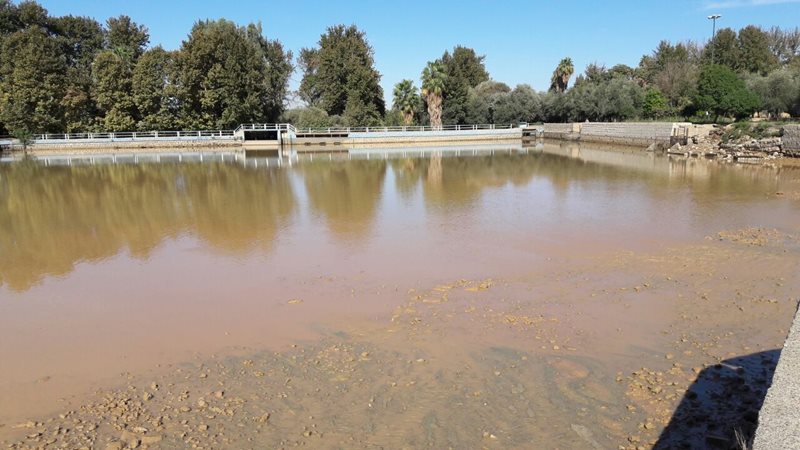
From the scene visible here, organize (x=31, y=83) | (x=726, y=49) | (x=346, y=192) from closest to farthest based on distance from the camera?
(x=346, y=192) < (x=31, y=83) < (x=726, y=49)

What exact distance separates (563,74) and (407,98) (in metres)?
19.9

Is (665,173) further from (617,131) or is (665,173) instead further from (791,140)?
(617,131)

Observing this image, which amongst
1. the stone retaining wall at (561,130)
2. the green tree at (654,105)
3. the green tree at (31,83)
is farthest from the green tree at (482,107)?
the green tree at (31,83)

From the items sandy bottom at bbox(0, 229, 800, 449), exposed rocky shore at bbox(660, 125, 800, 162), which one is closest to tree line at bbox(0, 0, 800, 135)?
exposed rocky shore at bbox(660, 125, 800, 162)

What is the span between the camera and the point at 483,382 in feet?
22.0

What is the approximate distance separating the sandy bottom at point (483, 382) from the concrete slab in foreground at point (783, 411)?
1.68 meters

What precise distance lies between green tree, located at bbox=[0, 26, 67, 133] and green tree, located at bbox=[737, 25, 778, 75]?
6937 centimetres

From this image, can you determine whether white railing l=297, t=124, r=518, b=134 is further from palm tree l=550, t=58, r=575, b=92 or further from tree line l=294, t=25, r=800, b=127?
palm tree l=550, t=58, r=575, b=92

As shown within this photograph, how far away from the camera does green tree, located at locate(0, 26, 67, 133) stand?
4881 centimetres

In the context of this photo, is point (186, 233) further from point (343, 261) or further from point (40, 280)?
point (343, 261)

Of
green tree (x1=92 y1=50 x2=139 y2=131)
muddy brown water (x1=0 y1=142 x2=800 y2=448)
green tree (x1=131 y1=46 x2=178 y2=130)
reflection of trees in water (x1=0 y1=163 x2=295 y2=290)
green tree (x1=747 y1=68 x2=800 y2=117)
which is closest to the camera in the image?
muddy brown water (x1=0 y1=142 x2=800 y2=448)

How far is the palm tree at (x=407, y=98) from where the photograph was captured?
61.4 m

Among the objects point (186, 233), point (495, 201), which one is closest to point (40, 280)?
point (186, 233)

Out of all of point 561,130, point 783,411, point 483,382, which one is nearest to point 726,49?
point 561,130
